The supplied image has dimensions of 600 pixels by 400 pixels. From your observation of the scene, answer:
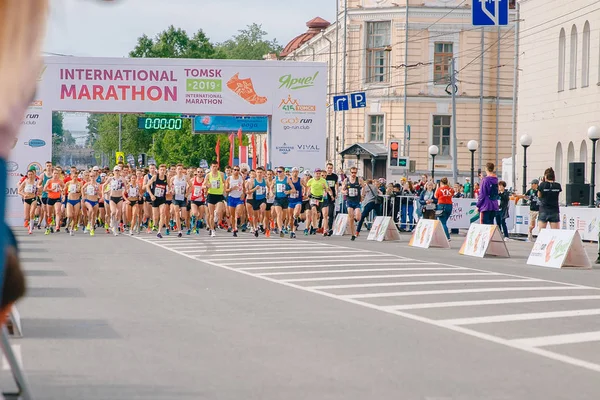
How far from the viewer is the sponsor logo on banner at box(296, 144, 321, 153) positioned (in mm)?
36188

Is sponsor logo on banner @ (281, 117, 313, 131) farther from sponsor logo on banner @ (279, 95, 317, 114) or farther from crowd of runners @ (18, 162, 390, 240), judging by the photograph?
crowd of runners @ (18, 162, 390, 240)

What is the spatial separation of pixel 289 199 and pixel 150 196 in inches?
155

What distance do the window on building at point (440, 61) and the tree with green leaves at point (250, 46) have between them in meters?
53.3

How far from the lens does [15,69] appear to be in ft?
4.86

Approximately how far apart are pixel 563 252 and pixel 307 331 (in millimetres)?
11597

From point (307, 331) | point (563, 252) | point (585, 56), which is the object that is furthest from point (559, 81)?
point (307, 331)

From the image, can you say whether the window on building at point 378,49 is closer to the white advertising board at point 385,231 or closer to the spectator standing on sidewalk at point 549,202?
the white advertising board at point 385,231

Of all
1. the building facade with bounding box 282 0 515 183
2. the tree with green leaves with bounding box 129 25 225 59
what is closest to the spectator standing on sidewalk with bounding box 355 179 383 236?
the building facade with bounding box 282 0 515 183

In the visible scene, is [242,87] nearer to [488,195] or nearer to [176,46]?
[488,195]

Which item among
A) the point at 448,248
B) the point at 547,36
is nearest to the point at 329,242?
the point at 448,248

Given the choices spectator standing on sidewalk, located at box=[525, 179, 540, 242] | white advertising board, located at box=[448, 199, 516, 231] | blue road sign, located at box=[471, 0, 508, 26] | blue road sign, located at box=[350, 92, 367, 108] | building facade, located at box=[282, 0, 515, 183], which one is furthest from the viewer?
building facade, located at box=[282, 0, 515, 183]

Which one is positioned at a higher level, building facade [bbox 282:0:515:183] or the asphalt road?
building facade [bbox 282:0:515:183]

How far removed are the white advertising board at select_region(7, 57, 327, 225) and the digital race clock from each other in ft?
93.2

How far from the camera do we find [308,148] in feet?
119
